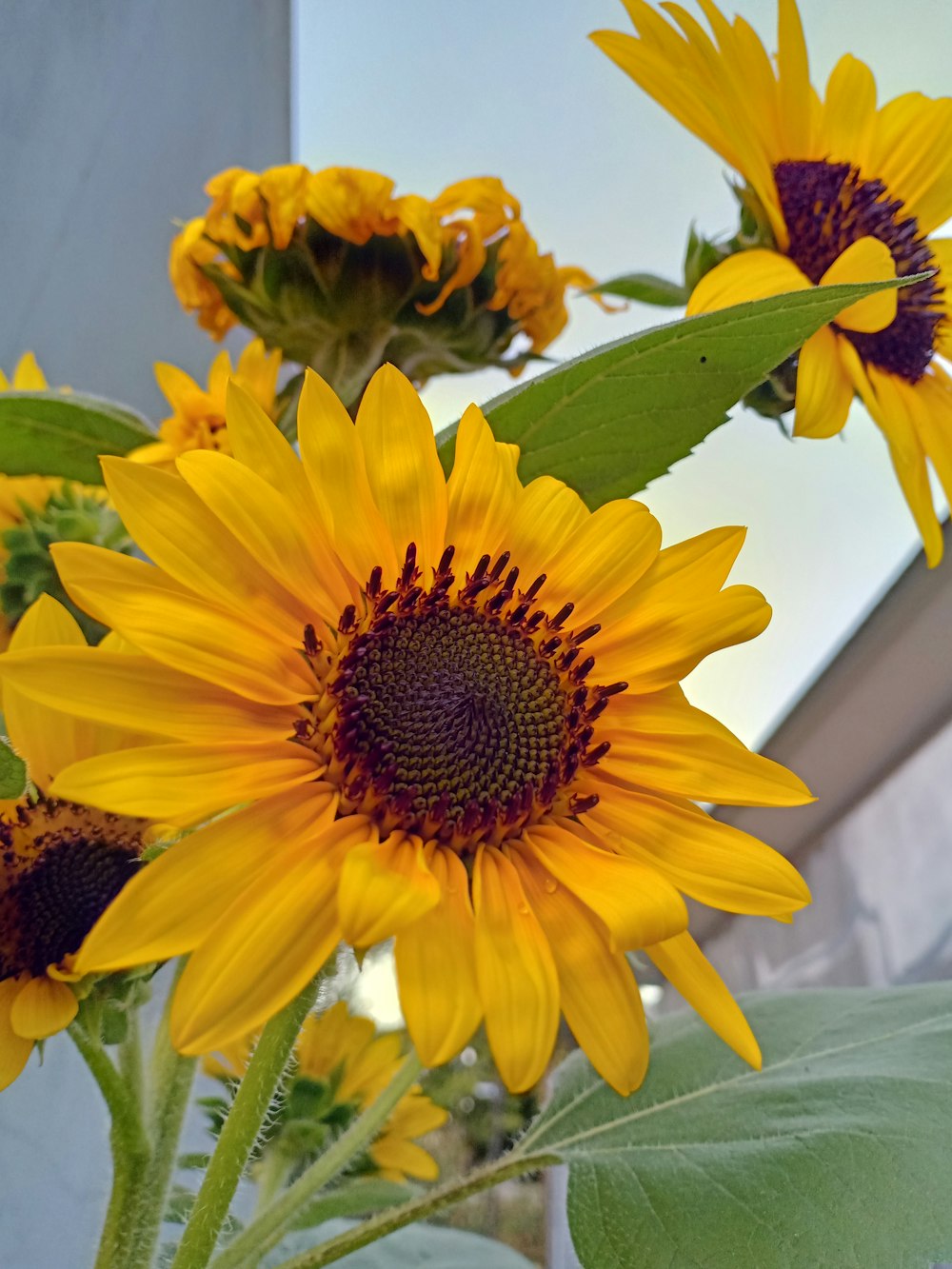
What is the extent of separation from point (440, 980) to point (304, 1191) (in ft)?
0.46

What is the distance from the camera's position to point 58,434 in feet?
0.92

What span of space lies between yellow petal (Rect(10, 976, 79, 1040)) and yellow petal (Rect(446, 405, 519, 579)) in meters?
0.13

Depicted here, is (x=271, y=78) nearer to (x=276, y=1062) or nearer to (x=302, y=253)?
(x=302, y=253)

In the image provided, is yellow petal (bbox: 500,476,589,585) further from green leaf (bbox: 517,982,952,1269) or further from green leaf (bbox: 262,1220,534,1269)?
green leaf (bbox: 262,1220,534,1269)

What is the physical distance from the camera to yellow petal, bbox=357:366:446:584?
212mm

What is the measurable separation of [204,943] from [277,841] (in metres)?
0.02

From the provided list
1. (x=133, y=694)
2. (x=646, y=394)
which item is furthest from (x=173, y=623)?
(x=646, y=394)

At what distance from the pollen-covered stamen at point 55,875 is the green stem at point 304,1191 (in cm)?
9

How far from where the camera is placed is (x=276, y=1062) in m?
0.21

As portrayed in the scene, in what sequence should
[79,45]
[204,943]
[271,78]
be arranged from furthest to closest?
[271,78]
[79,45]
[204,943]

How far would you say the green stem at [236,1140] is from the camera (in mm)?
208

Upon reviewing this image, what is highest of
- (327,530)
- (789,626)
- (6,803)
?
(789,626)

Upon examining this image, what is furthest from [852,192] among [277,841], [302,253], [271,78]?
[271,78]

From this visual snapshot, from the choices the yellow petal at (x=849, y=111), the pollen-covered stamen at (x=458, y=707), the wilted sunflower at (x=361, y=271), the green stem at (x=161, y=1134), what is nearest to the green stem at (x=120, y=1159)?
the green stem at (x=161, y=1134)
